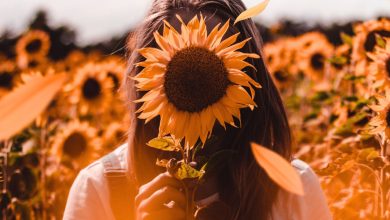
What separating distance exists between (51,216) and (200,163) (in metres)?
1.65

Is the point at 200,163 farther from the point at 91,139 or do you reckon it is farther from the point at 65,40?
the point at 65,40

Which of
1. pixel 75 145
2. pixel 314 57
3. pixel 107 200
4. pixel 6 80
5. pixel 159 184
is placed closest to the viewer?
pixel 159 184

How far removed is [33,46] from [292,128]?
7.81 ft

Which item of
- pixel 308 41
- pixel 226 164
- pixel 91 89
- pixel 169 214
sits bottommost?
pixel 308 41

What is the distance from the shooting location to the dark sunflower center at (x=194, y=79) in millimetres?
581

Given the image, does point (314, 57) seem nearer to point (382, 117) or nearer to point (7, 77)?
point (7, 77)

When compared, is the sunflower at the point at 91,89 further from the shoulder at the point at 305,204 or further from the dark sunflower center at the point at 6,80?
the shoulder at the point at 305,204

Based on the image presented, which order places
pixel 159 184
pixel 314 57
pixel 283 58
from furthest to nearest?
pixel 283 58, pixel 314 57, pixel 159 184

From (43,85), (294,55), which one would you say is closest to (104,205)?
(43,85)

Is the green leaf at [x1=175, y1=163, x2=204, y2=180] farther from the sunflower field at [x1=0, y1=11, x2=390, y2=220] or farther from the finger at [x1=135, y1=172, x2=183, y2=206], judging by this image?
the sunflower field at [x1=0, y1=11, x2=390, y2=220]

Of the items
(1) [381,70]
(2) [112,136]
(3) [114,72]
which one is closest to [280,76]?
(3) [114,72]

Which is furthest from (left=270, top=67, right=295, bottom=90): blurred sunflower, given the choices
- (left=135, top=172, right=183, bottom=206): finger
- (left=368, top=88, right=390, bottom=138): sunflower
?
(left=135, top=172, right=183, bottom=206): finger

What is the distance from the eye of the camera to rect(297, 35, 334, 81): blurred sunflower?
13.5 feet

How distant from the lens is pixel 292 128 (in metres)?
2.81
